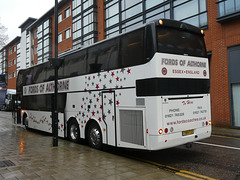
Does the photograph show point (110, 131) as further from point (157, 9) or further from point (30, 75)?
point (157, 9)

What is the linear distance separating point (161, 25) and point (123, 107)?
253 cm

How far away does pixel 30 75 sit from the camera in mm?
13398

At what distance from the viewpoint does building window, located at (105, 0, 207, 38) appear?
15.1 m

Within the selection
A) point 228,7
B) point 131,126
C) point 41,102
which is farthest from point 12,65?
point 131,126

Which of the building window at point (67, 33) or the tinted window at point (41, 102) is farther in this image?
the building window at point (67, 33)

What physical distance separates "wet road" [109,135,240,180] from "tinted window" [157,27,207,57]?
10.0 ft

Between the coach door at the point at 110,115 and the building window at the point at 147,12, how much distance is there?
1048cm

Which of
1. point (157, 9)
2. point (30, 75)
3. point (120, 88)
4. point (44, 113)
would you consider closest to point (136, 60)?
point (120, 88)

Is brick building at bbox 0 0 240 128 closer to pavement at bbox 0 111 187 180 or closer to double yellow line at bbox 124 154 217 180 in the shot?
double yellow line at bbox 124 154 217 180

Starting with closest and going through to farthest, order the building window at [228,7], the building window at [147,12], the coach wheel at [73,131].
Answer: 1. the coach wheel at [73,131]
2. the building window at [228,7]
3. the building window at [147,12]

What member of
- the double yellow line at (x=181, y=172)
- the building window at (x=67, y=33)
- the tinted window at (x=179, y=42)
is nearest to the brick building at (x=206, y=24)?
the building window at (x=67, y=33)

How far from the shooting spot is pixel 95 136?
7.99 meters

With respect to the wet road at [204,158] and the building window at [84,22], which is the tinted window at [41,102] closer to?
the wet road at [204,158]

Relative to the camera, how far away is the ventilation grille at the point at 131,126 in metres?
6.09
